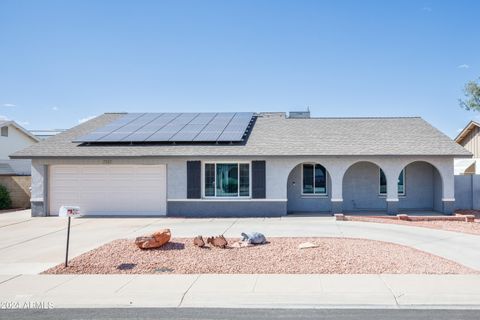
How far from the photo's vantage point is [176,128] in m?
21.9

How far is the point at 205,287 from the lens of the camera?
816 centimetres

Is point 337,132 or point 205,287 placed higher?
point 337,132

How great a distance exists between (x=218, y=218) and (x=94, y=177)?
21.4 ft

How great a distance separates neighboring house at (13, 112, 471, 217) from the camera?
18.9m

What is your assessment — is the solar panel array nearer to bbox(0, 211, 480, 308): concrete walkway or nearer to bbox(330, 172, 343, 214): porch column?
bbox(330, 172, 343, 214): porch column

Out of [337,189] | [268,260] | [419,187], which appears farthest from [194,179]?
[419,187]

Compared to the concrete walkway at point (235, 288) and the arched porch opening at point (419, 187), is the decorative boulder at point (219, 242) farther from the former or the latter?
the arched porch opening at point (419, 187)

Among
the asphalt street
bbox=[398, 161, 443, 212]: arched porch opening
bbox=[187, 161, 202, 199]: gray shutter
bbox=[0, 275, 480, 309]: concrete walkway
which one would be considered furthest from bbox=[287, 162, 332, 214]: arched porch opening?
the asphalt street

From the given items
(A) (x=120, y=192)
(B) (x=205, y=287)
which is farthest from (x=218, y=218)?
(B) (x=205, y=287)

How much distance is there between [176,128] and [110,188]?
15.6 ft

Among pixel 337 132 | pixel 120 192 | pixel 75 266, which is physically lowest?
pixel 75 266

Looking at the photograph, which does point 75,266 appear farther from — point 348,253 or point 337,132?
point 337,132

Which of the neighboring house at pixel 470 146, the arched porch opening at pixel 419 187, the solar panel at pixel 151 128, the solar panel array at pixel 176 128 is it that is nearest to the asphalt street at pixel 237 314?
the solar panel array at pixel 176 128

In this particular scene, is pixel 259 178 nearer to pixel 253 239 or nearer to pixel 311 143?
pixel 311 143
